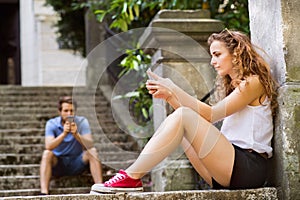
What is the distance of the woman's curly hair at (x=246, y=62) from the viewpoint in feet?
10.0

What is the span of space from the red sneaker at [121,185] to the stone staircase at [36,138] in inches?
87.6

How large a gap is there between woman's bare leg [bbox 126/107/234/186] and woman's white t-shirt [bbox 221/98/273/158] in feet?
0.42

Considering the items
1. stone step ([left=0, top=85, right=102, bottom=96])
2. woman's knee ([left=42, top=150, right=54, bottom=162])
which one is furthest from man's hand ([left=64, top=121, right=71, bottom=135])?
stone step ([left=0, top=85, right=102, bottom=96])

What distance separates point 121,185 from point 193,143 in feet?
1.35

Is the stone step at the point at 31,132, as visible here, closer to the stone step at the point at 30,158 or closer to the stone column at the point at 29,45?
the stone step at the point at 30,158

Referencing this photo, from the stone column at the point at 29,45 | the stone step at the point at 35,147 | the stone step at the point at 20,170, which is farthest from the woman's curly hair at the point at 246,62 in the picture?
the stone column at the point at 29,45

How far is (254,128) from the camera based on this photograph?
3.03m

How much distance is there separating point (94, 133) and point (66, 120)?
4.54ft

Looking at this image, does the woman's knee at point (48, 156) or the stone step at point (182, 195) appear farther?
the woman's knee at point (48, 156)

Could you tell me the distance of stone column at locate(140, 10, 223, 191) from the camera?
439 centimetres

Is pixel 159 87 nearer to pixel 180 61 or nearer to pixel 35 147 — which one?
pixel 180 61

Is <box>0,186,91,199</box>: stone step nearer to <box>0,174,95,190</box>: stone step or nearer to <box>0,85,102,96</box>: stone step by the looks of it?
<box>0,174,95,190</box>: stone step

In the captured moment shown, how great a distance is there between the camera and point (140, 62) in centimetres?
546

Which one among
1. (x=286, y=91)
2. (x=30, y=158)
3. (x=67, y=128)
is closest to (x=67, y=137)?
(x=67, y=128)
